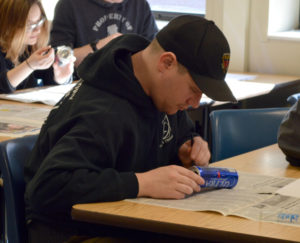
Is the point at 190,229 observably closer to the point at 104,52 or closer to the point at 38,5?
the point at 104,52

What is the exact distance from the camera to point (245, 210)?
1.40 metres

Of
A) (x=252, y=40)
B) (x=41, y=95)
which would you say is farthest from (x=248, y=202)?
(x=252, y=40)

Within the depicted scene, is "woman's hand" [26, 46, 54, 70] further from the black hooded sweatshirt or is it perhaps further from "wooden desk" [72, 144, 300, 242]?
"wooden desk" [72, 144, 300, 242]

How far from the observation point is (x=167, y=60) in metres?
1.56

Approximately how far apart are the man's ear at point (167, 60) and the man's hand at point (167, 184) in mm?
270

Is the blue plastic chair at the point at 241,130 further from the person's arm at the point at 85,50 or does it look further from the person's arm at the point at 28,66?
the person's arm at the point at 85,50

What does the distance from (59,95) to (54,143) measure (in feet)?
4.81

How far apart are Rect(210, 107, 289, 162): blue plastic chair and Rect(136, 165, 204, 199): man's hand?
0.85 metres

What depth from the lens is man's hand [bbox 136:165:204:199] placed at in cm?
148

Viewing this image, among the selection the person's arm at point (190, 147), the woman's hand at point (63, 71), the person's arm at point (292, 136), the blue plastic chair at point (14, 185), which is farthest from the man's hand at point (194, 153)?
the woman's hand at point (63, 71)

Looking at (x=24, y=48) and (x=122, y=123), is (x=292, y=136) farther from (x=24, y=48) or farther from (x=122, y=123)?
(x=24, y=48)

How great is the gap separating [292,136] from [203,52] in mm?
487

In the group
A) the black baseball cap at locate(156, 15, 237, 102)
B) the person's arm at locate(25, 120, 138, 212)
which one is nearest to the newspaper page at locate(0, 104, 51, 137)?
the person's arm at locate(25, 120, 138, 212)

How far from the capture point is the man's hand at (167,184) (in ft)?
Result: 4.84
